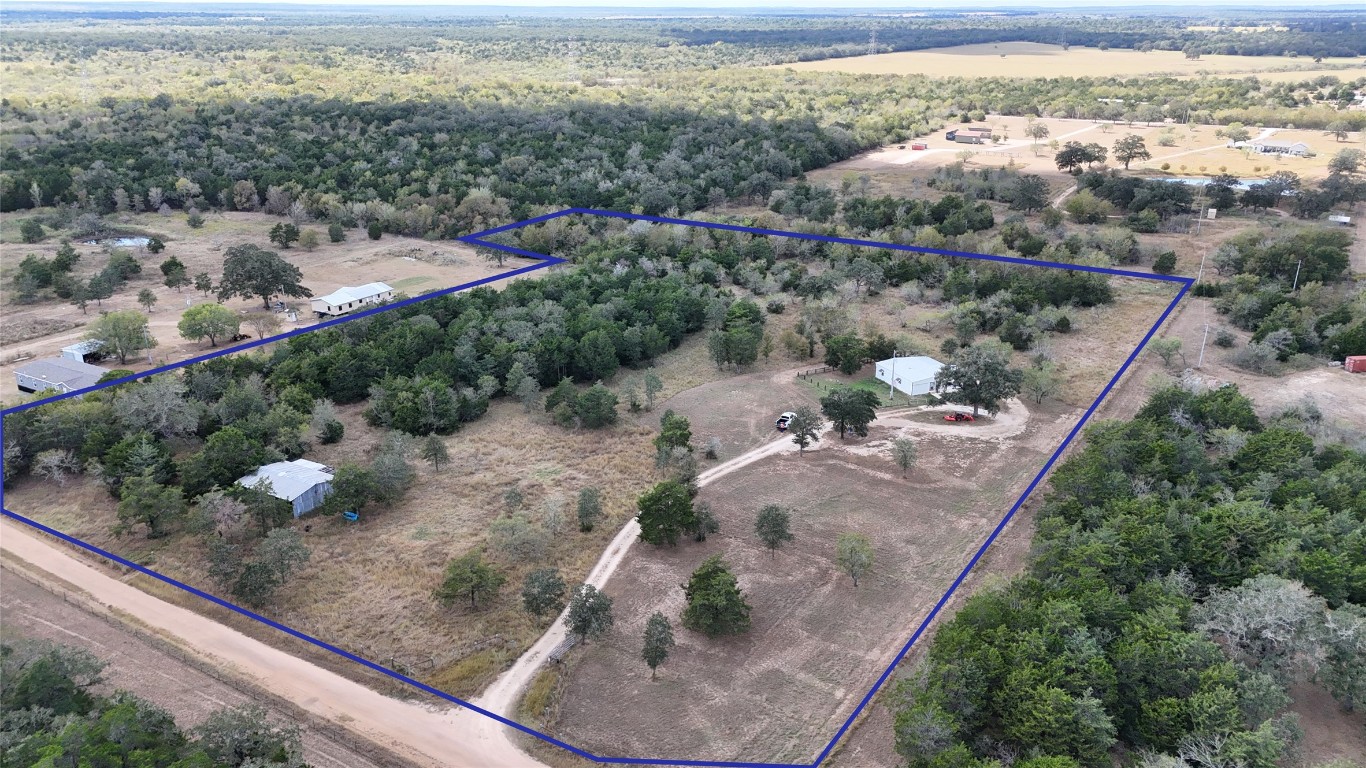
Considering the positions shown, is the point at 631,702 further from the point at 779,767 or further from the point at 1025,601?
the point at 1025,601

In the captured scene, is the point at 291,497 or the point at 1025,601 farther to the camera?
the point at 291,497

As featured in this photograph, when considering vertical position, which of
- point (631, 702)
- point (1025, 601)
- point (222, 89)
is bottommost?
point (631, 702)

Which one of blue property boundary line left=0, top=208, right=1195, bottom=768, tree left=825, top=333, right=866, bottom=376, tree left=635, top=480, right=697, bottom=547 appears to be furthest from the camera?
tree left=825, top=333, right=866, bottom=376

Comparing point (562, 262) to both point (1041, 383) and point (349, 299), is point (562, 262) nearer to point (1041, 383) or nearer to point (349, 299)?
point (349, 299)

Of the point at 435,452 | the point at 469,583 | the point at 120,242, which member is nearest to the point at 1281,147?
the point at 435,452

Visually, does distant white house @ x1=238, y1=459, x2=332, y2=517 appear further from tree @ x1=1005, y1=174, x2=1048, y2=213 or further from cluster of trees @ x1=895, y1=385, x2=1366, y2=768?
tree @ x1=1005, y1=174, x2=1048, y2=213

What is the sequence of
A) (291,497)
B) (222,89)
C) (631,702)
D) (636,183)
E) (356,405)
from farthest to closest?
(222,89), (636,183), (356,405), (291,497), (631,702)

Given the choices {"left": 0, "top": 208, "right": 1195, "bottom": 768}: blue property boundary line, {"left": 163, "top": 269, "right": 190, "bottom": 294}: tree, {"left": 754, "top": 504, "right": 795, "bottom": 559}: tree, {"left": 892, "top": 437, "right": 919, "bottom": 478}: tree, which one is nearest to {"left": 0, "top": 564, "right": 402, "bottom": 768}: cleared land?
{"left": 0, "top": 208, "right": 1195, "bottom": 768}: blue property boundary line

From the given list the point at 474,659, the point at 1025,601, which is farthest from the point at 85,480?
the point at 1025,601
